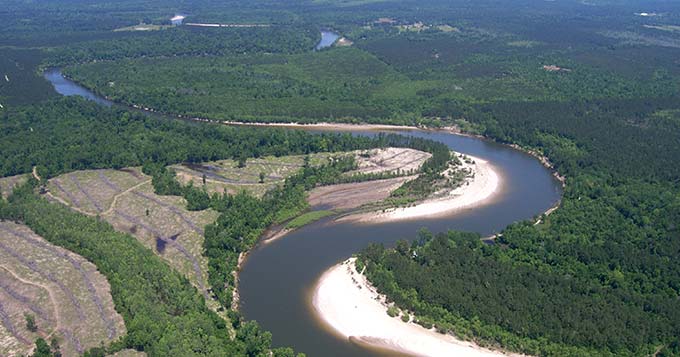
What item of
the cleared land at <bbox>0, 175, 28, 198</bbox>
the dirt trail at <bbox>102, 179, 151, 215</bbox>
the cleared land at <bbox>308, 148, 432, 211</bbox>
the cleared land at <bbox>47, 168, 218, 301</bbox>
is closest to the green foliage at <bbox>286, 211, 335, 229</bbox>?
the cleared land at <bbox>308, 148, 432, 211</bbox>

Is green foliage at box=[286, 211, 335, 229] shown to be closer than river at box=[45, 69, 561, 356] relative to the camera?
No

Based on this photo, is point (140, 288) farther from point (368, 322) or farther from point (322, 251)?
point (322, 251)

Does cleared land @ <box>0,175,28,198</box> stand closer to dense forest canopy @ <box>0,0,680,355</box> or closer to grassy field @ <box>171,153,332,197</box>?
dense forest canopy @ <box>0,0,680,355</box>

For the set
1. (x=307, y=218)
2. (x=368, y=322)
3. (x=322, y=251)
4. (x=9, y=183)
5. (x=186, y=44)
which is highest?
(x=186, y=44)

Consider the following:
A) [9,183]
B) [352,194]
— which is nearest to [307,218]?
[352,194]

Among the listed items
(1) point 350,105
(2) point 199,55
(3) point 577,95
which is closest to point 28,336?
(1) point 350,105

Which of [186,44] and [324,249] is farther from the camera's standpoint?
[186,44]

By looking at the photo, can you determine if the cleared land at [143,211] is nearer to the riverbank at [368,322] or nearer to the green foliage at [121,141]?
the green foliage at [121,141]
